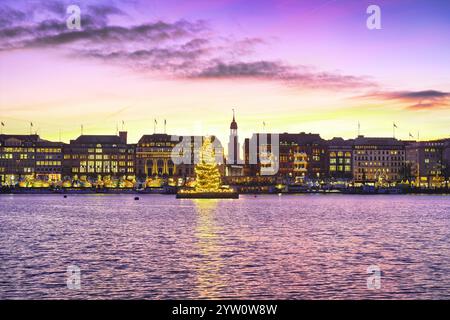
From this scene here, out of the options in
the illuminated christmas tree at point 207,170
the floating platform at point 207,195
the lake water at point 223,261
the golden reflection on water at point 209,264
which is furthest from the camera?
the floating platform at point 207,195

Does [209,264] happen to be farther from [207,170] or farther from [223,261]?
[207,170]

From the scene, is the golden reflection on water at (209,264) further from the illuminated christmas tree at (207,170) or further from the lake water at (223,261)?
the illuminated christmas tree at (207,170)

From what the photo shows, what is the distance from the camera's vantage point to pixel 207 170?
111 m

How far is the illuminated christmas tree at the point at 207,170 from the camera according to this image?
338 ft

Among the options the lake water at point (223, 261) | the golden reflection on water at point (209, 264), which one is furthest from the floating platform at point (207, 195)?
the golden reflection on water at point (209, 264)

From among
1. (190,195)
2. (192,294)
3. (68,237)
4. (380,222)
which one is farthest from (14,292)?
(190,195)

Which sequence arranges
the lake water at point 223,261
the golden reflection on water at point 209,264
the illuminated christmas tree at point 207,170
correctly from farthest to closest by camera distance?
1. the illuminated christmas tree at point 207,170
2. the golden reflection on water at point 209,264
3. the lake water at point 223,261

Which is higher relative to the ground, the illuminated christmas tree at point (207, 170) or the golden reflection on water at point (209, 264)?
the illuminated christmas tree at point (207, 170)

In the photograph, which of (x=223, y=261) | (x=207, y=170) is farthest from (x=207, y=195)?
(x=223, y=261)

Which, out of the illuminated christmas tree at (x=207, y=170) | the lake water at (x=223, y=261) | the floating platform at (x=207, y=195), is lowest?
the lake water at (x=223, y=261)

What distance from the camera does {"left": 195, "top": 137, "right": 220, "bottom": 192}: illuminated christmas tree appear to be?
338ft

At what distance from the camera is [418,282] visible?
93.7ft
